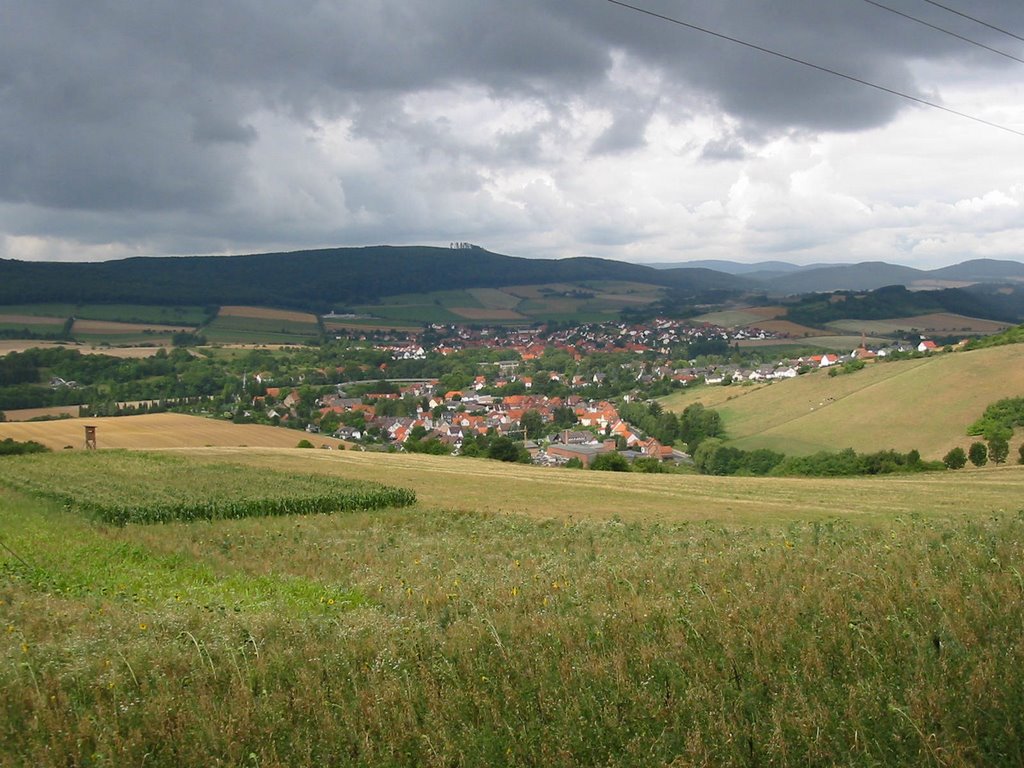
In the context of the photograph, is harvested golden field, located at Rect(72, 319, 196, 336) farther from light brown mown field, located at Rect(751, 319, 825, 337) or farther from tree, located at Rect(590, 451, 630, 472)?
light brown mown field, located at Rect(751, 319, 825, 337)

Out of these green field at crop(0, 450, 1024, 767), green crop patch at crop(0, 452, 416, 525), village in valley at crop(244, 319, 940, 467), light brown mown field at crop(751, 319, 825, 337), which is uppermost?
light brown mown field at crop(751, 319, 825, 337)

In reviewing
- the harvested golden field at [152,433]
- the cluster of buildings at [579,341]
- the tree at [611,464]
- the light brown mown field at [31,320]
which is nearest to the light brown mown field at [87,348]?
the light brown mown field at [31,320]

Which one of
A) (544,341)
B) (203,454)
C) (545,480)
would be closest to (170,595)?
(545,480)

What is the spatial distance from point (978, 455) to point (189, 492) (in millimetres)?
48600

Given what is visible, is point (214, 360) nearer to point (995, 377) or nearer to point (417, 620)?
point (995, 377)

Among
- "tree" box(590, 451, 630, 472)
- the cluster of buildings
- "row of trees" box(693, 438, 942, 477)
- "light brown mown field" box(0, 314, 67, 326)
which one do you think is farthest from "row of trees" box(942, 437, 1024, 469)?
"light brown mown field" box(0, 314, 67, 326)

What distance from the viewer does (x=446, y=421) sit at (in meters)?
110

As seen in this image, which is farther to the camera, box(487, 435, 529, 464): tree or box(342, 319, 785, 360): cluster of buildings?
box(342, 319, 785, 360): cluster of buildings

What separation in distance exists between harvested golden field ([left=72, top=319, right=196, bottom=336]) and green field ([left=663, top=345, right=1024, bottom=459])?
105 metres

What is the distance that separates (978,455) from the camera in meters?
54.8

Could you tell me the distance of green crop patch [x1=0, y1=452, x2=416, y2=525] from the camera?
962 inches

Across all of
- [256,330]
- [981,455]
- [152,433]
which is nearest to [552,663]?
[152,433]

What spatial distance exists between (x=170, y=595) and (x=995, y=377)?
75.4 meters

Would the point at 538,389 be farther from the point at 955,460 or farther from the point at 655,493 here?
the point at 655,493
